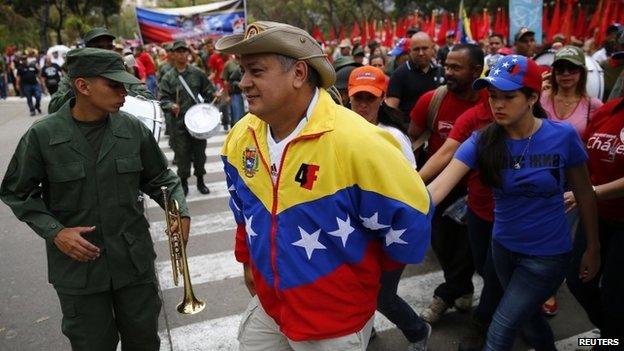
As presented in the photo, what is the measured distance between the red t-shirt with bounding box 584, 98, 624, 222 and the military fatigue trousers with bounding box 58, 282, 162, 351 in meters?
2.73

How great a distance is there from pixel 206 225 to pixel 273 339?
4.31m

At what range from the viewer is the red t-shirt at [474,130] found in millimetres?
3441

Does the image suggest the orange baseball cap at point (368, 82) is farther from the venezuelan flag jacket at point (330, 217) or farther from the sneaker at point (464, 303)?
the sneaker at point (464, 303)

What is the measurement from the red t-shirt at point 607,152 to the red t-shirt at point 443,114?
0.88 meters

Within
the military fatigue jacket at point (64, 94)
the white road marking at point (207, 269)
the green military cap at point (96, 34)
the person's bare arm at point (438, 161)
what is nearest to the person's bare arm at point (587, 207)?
the person's bare arm at point (438, 161)

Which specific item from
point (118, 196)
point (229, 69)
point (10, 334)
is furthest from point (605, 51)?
point (10, 334)

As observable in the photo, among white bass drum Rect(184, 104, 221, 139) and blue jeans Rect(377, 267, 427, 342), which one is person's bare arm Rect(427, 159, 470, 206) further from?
white bass drum Rect(184, 104, 221, 139)

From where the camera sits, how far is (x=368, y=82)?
350 cm

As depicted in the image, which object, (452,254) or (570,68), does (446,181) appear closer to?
(452,254)

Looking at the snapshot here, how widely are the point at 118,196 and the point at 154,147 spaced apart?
1.22ft

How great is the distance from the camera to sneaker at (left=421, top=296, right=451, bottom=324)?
4.05 meters

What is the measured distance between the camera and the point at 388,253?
7.08 feet

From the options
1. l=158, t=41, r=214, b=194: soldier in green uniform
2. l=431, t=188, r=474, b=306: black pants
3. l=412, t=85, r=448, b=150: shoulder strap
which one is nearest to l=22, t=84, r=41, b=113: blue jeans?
l=158, t=41, r=214, b=194: soldier in green uniform

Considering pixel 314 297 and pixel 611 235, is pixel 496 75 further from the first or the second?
pixel 314 297
